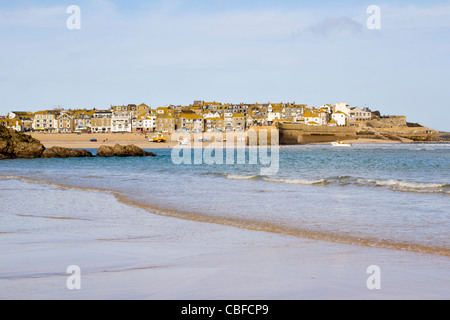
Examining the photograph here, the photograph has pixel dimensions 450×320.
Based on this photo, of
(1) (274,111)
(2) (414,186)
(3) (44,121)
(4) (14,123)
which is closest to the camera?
(2) (414,186)

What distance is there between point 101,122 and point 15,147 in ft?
326

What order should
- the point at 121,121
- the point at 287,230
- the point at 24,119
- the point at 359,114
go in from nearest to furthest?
the point at 287,230 < the point at 121,121 < the point at 24,119 < the point at 359,114

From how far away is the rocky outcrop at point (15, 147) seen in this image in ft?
149

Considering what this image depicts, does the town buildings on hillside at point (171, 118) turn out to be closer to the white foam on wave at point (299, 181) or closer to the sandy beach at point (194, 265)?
the white foam on wave at point (299, 181)

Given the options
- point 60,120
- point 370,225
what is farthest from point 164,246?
point 60,120

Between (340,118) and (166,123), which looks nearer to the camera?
(166,123)

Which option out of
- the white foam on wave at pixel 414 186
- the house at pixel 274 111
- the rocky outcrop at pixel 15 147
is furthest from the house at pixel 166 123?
the white foam on wave at pixel 414 186

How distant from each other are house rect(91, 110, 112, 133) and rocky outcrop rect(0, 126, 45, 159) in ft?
316

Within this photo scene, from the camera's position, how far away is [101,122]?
144m

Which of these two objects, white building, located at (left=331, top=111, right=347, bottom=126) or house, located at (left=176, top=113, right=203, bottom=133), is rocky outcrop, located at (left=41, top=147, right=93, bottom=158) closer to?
house, located at (left=176, top=113, right=203, bottom=133)

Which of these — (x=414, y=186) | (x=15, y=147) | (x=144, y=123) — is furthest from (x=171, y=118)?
(x=414, y=186)

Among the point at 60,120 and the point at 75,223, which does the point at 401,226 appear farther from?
the point at 60,120

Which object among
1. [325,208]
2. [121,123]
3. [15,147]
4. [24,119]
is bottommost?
[15,147]

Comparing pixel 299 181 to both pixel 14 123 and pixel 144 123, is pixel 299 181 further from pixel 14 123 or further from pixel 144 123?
pixel 14 123
